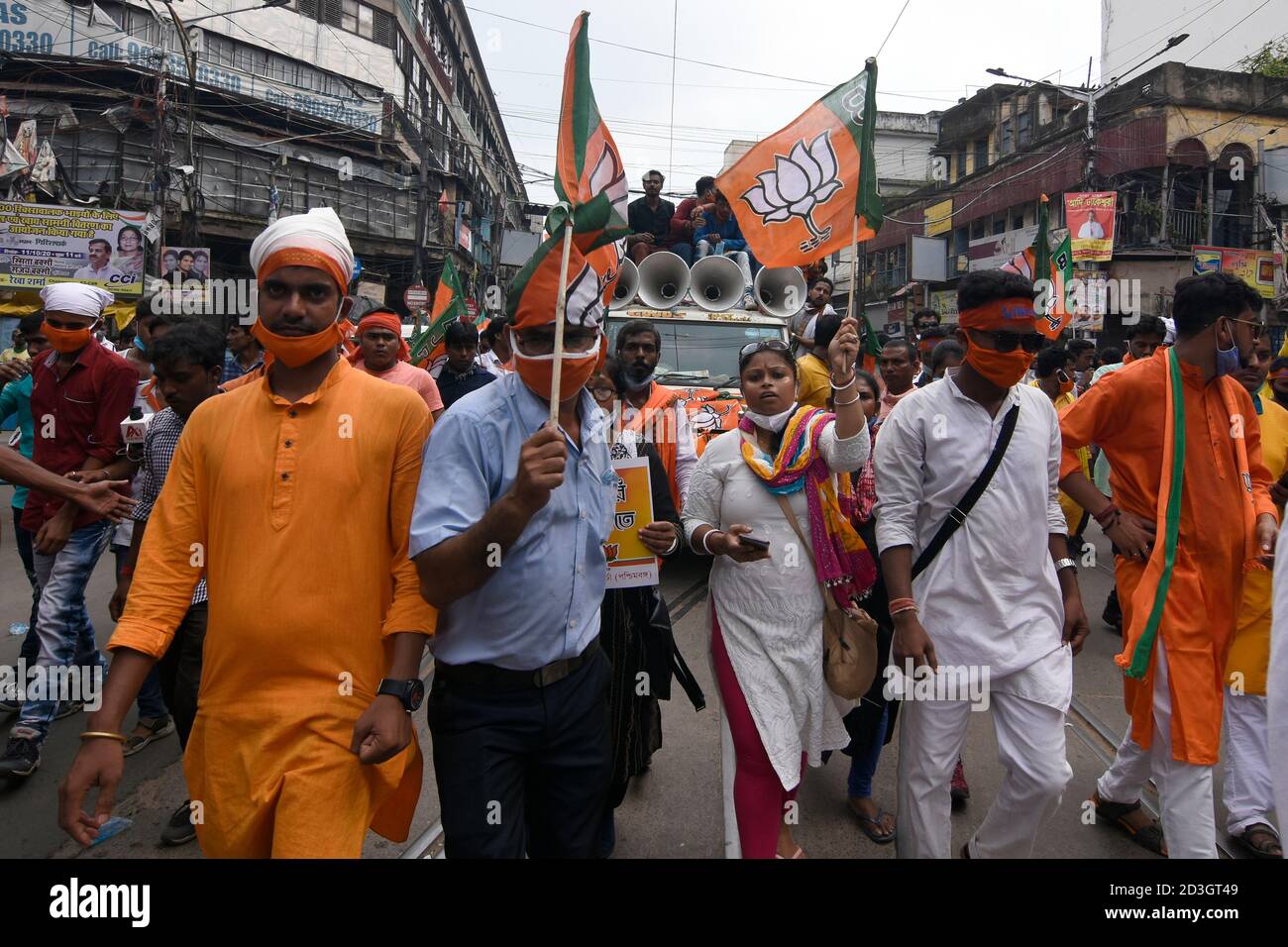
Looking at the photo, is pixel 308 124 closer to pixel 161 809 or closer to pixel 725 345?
pixel 725 345

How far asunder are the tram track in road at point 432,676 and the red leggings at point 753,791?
1014 millimetres

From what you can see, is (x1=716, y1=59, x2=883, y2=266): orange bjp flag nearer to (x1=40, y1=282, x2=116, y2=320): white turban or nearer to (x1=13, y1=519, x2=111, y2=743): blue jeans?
(x1=40, y1=282, x2=116, y2=320): white turban

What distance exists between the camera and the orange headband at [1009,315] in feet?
9.00

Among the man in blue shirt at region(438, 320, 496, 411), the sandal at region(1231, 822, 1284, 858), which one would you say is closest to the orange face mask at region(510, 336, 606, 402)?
the sandal at region(1231, 822, 1284, 858)

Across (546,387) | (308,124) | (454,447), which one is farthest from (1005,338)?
(308,124)

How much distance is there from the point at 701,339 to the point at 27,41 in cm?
2952

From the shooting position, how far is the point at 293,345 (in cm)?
199

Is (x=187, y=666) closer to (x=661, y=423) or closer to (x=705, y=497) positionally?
(x=705, y=497)

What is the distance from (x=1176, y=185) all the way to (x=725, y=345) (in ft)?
85.5

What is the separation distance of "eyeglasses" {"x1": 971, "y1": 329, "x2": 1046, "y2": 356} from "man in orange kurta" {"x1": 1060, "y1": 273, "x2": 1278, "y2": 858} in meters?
0.60

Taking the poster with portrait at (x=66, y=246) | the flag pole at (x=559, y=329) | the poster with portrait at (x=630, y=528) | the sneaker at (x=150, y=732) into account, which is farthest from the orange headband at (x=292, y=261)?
the poster with portrait at (x=66, y=246)

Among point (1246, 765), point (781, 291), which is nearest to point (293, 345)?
point (1246, 765)

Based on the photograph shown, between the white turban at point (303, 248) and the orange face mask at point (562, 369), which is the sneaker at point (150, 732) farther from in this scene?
the orange face mask at point (562, 369)

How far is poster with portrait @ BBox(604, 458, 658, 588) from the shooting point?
2809 mm
